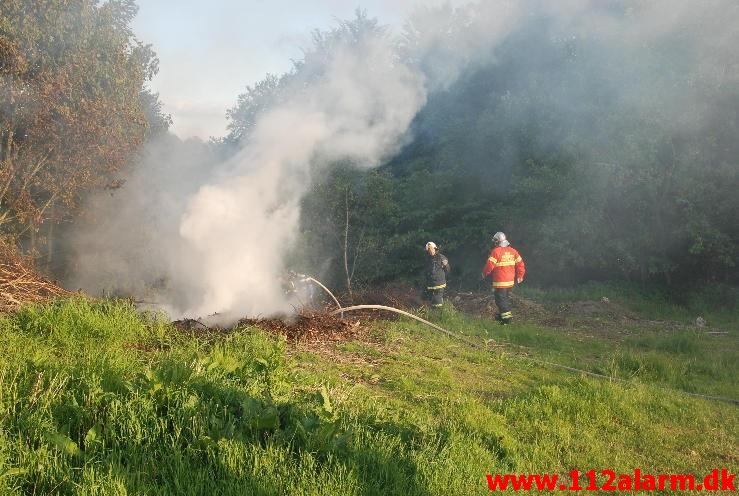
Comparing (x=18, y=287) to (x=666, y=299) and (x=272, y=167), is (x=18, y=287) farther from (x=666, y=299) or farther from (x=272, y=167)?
(x=666, y=299)

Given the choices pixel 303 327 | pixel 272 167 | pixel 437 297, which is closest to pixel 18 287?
pixel 303 327

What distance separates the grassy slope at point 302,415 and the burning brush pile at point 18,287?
53cm

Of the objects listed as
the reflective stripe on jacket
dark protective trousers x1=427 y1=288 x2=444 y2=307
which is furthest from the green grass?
dark protective trousers x1=427 y1=288 x2=444 y2=307

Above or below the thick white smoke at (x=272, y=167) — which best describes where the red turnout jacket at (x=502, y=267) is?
below

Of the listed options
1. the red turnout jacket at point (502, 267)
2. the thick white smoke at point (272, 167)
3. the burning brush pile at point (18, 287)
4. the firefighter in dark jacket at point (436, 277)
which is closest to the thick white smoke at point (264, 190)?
the thick white smoke at point (272, 167)

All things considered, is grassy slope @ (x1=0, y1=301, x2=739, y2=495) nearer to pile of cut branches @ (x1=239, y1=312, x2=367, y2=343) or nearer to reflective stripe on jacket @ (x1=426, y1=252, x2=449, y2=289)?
pile of cut branches @ (x1=239, y1=312, x2=367, y2=343)

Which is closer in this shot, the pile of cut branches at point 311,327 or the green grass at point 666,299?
the pile of cut branches at point 311,327

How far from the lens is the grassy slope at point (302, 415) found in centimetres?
322

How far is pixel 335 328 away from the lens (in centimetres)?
793

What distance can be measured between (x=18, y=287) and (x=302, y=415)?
202 inches

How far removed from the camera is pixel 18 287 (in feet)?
22.4

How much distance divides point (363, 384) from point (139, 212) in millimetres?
11116

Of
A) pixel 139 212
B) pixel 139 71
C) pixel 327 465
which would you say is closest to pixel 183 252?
pixel 139 212

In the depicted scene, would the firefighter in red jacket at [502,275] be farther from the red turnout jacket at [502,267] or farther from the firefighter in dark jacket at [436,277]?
the firefighter in dark jacket at [436,277]
